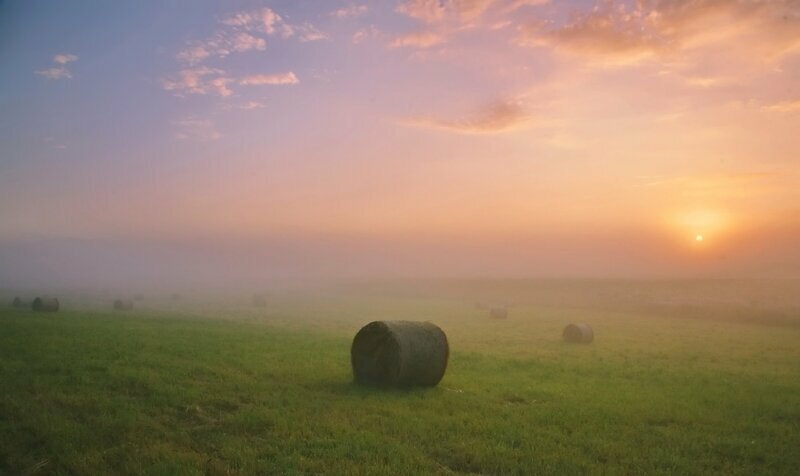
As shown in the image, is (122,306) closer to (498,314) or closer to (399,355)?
(498,314)

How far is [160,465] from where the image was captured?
7918 millimetres

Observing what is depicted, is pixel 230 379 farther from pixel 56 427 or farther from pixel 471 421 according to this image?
pixel 471 421

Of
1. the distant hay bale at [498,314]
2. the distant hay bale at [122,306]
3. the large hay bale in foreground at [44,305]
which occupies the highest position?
the large hay bale in foreground at [44,305]

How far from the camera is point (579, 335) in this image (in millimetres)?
27797

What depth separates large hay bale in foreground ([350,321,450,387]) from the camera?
1397cm

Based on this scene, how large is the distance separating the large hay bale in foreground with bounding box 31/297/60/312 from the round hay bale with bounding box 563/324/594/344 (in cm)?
3241

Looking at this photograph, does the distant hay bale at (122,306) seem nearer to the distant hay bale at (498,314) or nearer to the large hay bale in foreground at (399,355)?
the distant hay bale at (498,314)

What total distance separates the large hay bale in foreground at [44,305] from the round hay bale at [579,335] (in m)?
32.4

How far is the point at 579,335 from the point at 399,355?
16.9 m

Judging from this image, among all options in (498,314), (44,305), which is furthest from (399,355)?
(498,314)

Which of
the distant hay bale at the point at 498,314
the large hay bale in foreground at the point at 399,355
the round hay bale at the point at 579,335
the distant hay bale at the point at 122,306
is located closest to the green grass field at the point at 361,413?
the large hay bale in foreground at the point at 399,355

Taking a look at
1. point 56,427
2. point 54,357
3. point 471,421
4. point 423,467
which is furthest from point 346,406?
point 54,357

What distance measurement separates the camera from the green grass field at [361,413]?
845 centimetres

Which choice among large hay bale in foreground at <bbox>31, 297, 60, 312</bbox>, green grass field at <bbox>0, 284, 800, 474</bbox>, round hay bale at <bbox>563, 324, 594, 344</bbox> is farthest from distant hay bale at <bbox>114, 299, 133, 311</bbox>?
round hay bale at <bbox>563, 324, 594, 344</bbox>
